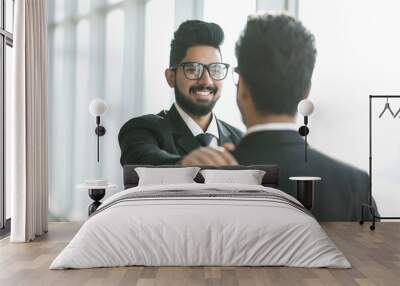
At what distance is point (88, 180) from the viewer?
24.3ft

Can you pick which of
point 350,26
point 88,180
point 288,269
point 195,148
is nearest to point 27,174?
point 88,180

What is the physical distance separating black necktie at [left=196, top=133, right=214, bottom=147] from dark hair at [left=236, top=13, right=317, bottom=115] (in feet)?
2.44

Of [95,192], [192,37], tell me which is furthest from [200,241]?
[192,37]

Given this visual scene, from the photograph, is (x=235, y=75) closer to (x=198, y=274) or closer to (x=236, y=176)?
(x=236, y=176)

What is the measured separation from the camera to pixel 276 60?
759 cm

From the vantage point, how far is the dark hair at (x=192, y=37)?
763 cm

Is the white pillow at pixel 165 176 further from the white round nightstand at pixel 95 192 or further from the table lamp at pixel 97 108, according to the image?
the table lamp at pixel 97 108

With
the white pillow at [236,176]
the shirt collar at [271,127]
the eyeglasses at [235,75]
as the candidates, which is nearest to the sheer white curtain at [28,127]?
the white pillow at [236,176]

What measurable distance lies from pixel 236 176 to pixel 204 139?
0.87 m

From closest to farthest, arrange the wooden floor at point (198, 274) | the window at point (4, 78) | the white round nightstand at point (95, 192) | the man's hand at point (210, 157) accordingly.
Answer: the wooden floor at point (198, 274) < the window at point (4, 78) < the white round nightstand at point (95, 192) < the man's hand at point (210, 157)

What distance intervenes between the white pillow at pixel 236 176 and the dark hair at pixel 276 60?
39.3 inches

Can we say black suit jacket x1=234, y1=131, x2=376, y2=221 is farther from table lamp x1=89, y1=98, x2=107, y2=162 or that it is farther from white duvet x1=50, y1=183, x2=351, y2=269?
white duvet x1=50, y1=183, x2=351, y2=269

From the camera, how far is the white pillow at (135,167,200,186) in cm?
690

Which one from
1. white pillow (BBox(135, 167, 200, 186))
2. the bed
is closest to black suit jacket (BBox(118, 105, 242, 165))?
white pillow (BBox(135, 167, 200, 186))
